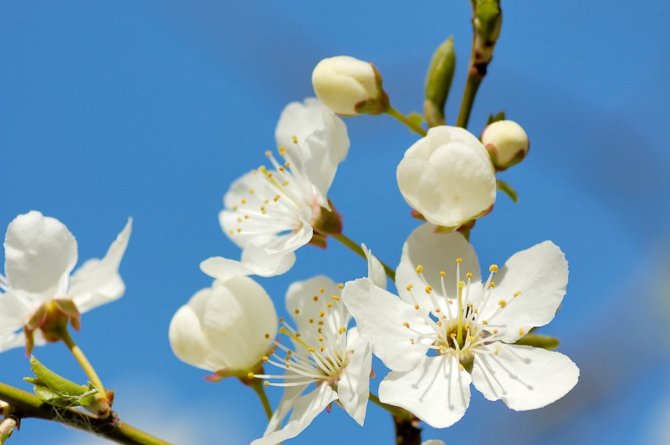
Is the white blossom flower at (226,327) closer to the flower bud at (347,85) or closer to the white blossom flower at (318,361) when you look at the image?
the white blossom flower at (318,361)

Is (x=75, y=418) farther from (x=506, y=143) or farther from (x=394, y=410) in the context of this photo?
(x=506, y=143)

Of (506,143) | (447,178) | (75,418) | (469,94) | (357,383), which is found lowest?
(75,418)

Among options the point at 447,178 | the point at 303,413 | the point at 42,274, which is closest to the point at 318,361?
the point at 303,413

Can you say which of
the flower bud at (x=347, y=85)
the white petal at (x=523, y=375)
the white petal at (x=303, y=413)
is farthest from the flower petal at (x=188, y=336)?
the white petal at (x=523, y=375)

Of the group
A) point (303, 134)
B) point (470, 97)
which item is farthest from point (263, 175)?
point (470, 97)

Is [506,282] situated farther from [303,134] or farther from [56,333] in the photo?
[56,333]

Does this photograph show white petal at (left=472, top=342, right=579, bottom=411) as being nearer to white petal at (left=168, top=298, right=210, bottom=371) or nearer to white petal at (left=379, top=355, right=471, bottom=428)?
white petal at (left=379, top=355, right=471, bottom=428)
